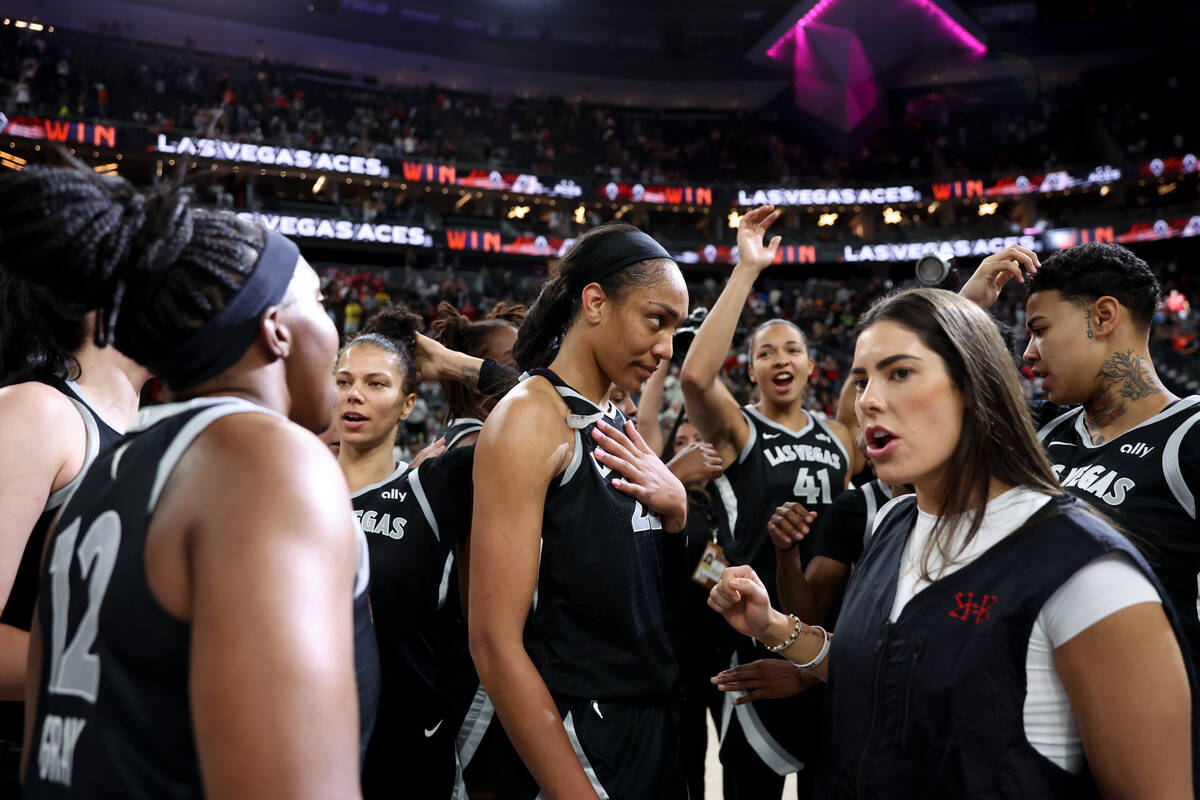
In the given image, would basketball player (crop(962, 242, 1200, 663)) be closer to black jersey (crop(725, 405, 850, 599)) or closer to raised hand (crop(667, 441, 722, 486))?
raised hand (crop(667, 441, 722, 486))

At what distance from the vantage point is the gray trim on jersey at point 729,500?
441 centimetres

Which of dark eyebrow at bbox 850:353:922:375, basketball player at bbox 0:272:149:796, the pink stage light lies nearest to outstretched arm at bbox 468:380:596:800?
dark eyebrow at bbox 850:353:922:375

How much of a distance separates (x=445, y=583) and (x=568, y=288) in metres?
1.15

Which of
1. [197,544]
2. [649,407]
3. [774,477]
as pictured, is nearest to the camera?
[197,544]

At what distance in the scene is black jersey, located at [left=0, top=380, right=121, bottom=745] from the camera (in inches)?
73.2

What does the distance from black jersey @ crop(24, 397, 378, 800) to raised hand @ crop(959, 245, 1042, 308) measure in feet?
8.36

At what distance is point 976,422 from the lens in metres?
1.71

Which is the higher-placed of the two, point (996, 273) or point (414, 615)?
point (996, 273)

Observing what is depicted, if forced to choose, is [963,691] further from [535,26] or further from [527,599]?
[535,26]

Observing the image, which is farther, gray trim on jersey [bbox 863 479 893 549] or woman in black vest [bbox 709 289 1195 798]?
gray trim on jersey [bbox 863 479 893 549]

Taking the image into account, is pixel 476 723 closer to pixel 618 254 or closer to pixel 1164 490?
pixel 618 254

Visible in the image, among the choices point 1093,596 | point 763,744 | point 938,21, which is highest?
point 938,21

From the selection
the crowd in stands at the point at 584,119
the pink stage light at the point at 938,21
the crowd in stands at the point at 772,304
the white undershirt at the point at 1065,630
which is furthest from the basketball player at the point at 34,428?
the pink stage light at the point at 938,21

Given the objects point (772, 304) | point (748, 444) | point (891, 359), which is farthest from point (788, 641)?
point (772, 304)
